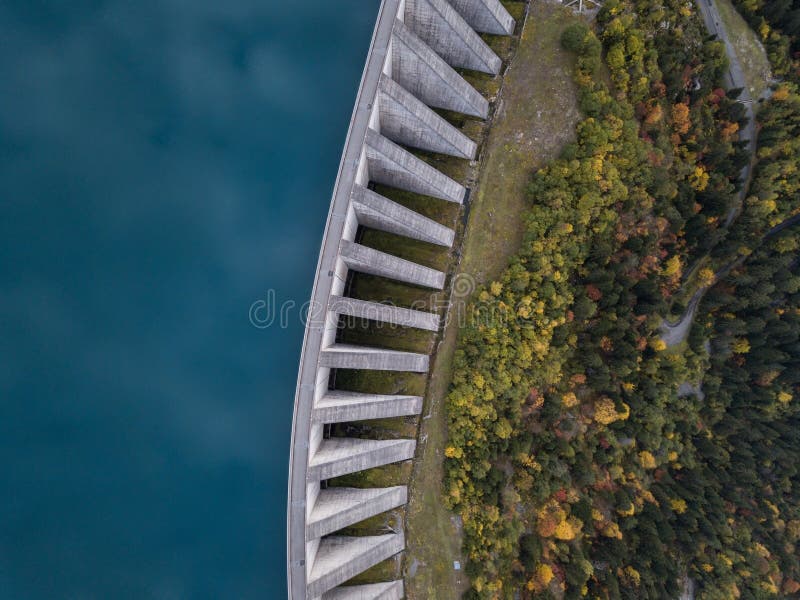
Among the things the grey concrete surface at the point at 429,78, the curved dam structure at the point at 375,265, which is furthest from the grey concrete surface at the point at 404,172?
the grey concrete surface at the point at 429,78

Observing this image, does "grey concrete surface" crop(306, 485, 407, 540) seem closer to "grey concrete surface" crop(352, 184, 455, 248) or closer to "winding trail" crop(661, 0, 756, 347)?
"grey concrete surface" crop(352, 184, 455, 248)

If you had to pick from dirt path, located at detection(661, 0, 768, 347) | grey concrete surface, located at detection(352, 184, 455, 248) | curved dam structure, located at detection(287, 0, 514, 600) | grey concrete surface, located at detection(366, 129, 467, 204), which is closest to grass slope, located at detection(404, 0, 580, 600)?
curved dam structure, located at detection(287, 0, 514, 600)

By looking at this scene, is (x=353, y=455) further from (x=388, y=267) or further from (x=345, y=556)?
(x=388, y=267)

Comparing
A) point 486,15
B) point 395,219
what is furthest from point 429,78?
point 395,219

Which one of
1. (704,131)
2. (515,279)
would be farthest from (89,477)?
(704,131)

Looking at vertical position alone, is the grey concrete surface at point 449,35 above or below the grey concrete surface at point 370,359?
above

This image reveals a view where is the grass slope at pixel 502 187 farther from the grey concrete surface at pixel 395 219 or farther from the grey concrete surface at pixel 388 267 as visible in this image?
the grey concrete surface at pixel 388 267

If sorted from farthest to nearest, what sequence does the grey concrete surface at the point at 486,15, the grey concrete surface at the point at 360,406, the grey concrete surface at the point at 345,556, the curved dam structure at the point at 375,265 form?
1. the grey concrete surface at the point at 486,15
2. the grey concrete surface at the point at 360,406
3. the curved dam structure at the point at 375,265
4. the grey concrete surface at the point at 345,556

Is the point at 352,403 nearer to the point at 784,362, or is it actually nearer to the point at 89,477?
the point at 89,477
